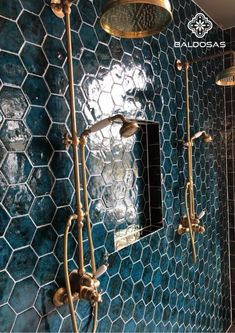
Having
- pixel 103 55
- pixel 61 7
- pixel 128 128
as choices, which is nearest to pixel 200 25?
pixel 103 55

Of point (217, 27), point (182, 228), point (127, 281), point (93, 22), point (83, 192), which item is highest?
point (217, 27)

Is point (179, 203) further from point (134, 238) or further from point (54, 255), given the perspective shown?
point (54, 255)

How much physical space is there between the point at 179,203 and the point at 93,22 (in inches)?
43.3

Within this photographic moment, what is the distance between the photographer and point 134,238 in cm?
141

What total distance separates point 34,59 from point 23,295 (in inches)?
29.4

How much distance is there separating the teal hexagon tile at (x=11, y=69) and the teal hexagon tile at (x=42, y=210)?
38cm

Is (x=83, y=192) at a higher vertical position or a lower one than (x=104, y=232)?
higher

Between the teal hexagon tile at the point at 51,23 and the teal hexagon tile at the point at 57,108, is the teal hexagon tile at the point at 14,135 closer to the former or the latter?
the teal hexagon tile at the point at 57,108

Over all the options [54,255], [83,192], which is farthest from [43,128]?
[54,255]

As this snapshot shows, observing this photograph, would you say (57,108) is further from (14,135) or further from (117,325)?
(117,325)

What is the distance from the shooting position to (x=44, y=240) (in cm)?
91

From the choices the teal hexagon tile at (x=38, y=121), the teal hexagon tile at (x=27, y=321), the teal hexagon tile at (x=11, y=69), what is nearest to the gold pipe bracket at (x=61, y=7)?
the teal hexagon tile at (x=11, y=69)

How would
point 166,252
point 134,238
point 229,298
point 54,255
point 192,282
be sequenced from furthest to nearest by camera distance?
point 229,298 < point 192,282 < point 166,252 < point 134,238 < point 54,255

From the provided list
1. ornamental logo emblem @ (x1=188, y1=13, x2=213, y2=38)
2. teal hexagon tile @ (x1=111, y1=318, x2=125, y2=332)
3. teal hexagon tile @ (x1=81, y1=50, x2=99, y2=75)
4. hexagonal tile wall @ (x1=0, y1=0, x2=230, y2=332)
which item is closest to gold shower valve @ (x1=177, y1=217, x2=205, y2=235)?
hexagonal tile wall @ (x1=0, y1=0, x2=230, y2=332)
